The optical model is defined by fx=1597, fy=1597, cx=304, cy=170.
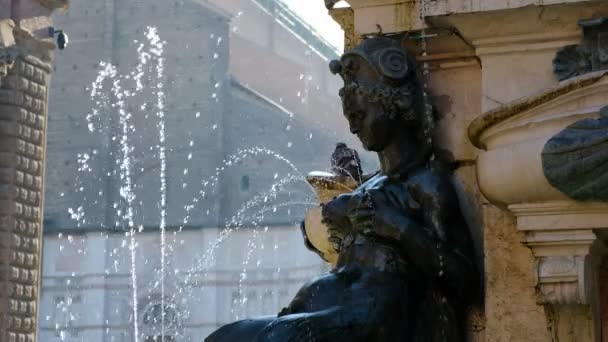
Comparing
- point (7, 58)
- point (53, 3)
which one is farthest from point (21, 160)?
point (53, 3)

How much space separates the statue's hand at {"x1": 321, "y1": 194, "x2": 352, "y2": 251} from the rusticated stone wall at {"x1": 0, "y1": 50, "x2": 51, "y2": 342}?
16.6m

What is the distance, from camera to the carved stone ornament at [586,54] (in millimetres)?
3725

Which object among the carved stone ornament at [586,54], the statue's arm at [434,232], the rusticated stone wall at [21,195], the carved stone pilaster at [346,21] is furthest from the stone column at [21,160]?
the carved stone ornament at [586,54]

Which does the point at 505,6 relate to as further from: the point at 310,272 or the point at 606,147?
the point at 310,272

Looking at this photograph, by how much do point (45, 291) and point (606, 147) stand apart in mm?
36031

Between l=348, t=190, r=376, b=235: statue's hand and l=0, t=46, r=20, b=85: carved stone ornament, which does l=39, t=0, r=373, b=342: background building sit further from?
l=348, t=190, r=376, b=235: statue's hand

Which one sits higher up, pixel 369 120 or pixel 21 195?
pixel 21 195

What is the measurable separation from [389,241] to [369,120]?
0.35m

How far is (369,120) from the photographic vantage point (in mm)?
3998

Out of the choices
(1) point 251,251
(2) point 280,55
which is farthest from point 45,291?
(2) point 280,55

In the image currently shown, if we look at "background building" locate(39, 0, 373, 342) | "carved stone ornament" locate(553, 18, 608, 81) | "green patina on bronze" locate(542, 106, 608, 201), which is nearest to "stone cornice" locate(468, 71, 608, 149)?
"green patina on bronze" locate(542, 106, 608, 201)

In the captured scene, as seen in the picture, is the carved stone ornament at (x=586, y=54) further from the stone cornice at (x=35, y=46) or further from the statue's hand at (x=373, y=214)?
the stone cornice at (x=35, y=46)

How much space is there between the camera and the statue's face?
398 centimetres

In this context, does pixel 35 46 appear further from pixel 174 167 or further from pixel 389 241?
pixel 174 167
